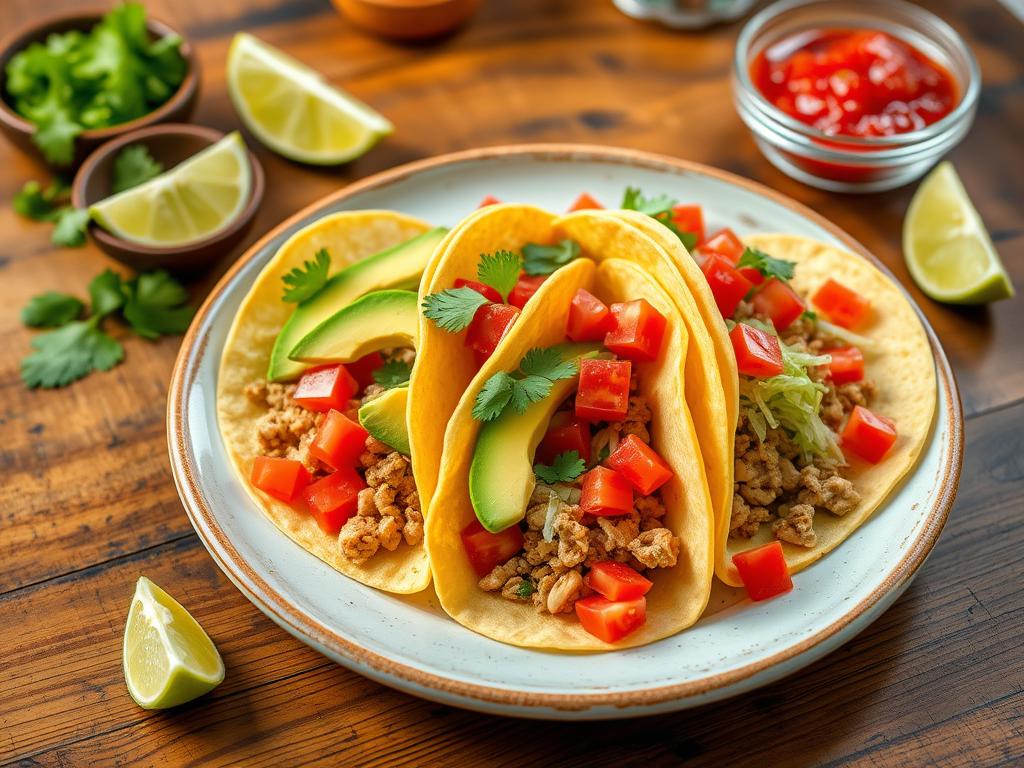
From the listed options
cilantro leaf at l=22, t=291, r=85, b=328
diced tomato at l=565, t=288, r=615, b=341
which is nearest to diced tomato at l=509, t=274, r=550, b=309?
diced tomato at l=565, t=288, r=615, b=341

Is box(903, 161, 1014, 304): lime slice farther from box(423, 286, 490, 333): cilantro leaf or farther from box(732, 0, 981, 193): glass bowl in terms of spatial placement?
box(423, 286, 490, 333): cilantro leaf

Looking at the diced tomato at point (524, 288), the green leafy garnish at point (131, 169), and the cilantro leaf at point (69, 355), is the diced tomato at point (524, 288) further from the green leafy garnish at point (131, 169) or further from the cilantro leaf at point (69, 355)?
the green leafy garnish at point (131, 169)

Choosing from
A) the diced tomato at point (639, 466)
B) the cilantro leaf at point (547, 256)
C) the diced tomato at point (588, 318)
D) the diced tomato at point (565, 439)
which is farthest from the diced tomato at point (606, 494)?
the cilantro leaf at point (547, 256)

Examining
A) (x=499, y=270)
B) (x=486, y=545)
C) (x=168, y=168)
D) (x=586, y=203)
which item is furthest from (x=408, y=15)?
(x=486, y=545)

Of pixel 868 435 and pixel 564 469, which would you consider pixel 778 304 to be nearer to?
pixel 868 435

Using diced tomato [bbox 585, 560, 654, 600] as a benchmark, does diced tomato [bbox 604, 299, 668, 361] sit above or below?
above

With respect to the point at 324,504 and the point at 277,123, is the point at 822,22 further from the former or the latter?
the point at 324,504

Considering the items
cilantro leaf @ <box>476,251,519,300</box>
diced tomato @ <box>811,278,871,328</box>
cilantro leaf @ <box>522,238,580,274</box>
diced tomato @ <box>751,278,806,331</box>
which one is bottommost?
diced tomato @ <box>811,278,871,328</box>
